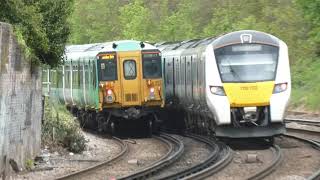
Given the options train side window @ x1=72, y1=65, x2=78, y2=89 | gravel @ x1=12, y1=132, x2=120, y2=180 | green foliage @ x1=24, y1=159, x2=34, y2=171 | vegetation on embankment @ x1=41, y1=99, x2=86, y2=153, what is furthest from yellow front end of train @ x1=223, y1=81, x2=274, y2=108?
train side window @ x1=72, y1=65, x2=78, y2=89

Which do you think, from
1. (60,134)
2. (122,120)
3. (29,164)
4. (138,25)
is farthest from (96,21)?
(29,164)

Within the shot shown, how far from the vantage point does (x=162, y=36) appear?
50.7 meters

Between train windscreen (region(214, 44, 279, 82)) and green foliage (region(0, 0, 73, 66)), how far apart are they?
3945 mm

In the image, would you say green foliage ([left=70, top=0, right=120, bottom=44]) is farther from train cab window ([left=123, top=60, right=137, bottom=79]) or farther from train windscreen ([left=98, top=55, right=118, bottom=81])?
train windscreen ([left=98, top=55, right=118, bottom=81])

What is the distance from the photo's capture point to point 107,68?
23078 millimetres

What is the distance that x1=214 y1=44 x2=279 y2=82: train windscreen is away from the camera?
17797mm

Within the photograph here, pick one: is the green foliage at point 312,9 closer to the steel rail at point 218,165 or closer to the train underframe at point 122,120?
the train underframe at point 122,120

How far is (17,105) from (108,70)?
8448 millimetres

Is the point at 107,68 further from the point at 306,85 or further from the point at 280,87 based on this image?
the point at 306,85

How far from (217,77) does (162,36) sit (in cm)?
3311

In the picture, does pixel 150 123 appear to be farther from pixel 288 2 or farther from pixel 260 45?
pixel 288 2

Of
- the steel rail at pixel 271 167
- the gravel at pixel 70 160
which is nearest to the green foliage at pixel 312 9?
the gravel at pixel 70 160

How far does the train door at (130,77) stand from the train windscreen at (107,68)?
0.76 ft

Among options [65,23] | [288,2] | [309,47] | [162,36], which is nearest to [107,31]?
[162,36]
